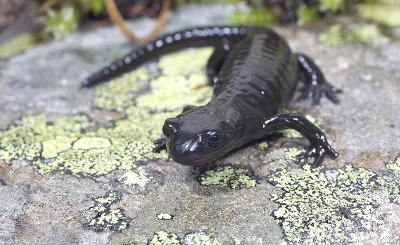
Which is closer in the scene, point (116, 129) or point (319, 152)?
point (319, 152)

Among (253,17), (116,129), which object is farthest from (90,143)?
(253,17)

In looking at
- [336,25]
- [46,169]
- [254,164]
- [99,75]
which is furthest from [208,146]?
[336,25]

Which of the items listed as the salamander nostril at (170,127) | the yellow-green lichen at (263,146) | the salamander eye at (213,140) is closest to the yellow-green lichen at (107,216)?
the salamander nostril at (170,127)

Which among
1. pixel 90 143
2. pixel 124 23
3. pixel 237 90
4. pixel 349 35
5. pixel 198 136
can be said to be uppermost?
pixel 198 136

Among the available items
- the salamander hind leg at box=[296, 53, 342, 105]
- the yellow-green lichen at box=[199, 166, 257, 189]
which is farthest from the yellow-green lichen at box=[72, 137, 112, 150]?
the salamander hind leg at box=[296, 53, 342, 105]

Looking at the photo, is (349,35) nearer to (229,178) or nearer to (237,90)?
(237,90)

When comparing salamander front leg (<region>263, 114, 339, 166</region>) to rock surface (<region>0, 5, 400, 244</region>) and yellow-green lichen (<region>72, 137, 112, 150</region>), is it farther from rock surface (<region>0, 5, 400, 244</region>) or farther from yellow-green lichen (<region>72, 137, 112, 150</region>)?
yellow-green lichen (<region>72, 137, 112, 150</region>)

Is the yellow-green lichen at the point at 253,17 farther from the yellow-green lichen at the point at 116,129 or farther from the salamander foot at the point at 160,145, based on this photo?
the salamander foot at the point at 160,145

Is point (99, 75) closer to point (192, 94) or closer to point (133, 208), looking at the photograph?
point (192, 94)
